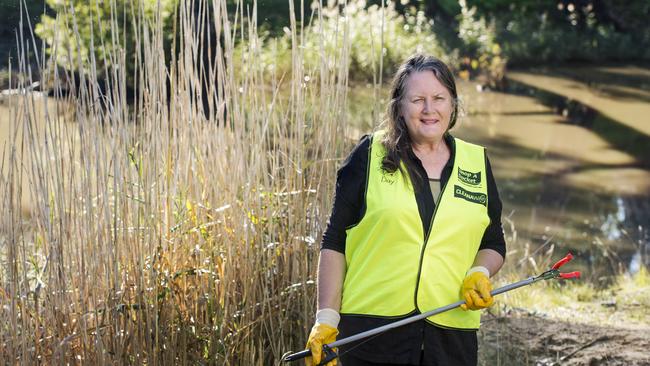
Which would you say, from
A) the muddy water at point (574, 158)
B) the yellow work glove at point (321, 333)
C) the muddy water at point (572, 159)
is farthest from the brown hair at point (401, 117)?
the muddy water at point (574, 158)

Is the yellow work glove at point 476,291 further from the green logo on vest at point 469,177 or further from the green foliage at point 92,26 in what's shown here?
the green foliage at point 92,26

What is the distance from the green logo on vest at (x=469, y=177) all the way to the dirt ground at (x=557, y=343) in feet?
5.66

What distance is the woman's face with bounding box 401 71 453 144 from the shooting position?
94.7 inches

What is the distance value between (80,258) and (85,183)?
24 cm

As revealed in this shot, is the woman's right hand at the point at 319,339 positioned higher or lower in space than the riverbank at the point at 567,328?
higher

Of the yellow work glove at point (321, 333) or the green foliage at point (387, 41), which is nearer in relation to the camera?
the yellow work glove at point (321, 333)

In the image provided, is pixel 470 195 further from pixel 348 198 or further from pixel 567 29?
pixel 567 29

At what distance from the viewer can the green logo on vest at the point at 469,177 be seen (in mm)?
2438

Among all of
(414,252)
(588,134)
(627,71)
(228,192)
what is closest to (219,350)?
(228,192)

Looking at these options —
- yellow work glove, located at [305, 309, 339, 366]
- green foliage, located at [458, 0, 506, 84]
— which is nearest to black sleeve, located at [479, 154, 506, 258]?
yellow work glove, located at [305, 309, 339, 366]

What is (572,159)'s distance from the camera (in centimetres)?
1048

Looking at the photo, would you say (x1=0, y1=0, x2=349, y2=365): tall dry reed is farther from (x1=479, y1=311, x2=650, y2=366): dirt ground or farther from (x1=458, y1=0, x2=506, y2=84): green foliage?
(x1=458, y1=0, x2=506, y2=84): green foliage

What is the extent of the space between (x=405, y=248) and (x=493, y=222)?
0.32m

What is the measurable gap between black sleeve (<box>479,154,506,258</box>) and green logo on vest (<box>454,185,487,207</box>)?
55mm
